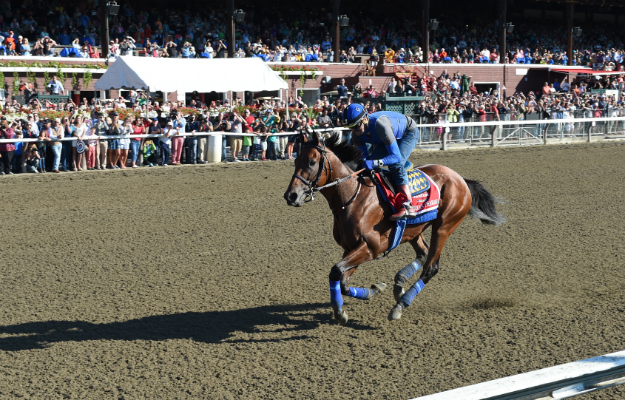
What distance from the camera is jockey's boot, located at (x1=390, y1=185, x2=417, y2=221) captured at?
19.6 ft

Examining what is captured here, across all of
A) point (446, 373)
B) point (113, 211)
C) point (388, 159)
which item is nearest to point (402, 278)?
point (388, 159)

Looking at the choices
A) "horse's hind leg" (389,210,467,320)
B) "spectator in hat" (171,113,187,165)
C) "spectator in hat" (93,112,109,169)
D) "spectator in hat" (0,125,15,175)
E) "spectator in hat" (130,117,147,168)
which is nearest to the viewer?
"horse's hind leg" (389,210,467,320)

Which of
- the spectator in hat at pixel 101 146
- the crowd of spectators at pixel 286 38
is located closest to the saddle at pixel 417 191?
the spectator in hat at pixel 101 146

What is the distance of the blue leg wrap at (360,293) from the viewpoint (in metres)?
5.96

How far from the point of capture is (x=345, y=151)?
6.26m

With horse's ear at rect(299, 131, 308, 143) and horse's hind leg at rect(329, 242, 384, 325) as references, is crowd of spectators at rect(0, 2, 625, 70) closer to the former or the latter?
horse's ear at rect(299, 131, 308, 143)

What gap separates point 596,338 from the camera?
543 centimetres

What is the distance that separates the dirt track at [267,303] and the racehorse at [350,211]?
0.30m

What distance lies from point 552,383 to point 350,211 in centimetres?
287

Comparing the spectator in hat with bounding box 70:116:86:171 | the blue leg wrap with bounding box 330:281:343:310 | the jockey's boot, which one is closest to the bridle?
the jockey's boot

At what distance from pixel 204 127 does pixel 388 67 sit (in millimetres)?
→ 16745

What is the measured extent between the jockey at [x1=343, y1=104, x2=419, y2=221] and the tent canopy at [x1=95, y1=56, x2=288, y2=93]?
502 inches

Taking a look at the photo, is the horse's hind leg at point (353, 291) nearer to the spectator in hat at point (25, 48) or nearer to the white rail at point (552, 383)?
the white rail at point (552, 383)

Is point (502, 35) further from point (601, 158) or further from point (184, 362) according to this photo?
point (184, 362)
